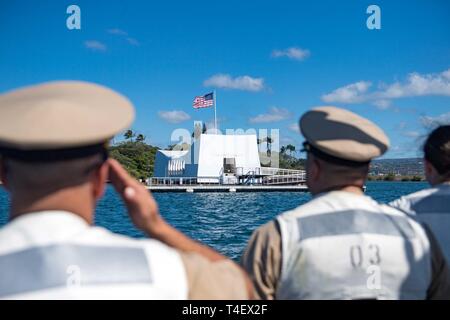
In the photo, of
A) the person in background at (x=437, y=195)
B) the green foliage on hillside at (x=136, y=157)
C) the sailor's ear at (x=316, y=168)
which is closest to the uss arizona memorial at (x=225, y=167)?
the green foliage on hillside at (x=136, y=157)

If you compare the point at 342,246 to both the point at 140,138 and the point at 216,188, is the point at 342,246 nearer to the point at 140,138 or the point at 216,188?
the point at 216,188

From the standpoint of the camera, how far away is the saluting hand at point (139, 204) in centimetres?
131

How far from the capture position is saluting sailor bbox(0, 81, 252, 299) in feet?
3.54

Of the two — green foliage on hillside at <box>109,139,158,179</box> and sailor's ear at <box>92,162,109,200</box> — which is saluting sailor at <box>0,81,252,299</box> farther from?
green foliage on hillside at <box>109,139,158,179</box>

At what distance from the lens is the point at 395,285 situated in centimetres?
172

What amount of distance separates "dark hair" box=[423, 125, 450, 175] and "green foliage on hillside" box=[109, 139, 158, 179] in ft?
217

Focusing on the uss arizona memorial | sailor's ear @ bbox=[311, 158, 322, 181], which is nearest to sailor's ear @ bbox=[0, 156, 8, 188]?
sailor's ear @ bbox=[311, 158, 322, 181]

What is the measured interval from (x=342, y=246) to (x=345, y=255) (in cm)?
3

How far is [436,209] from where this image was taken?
2.31 meters

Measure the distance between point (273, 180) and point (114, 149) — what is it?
28051 mm
